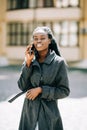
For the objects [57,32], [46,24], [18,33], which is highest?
[46,24]

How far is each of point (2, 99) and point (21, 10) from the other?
1831 cm

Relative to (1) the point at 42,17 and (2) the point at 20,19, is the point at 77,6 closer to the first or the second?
(1) the point at 42,17

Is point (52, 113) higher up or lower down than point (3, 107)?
higher up

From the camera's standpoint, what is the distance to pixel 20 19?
95.5 ft

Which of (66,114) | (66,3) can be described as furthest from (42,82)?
(66,3)

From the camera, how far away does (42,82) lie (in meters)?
3.26

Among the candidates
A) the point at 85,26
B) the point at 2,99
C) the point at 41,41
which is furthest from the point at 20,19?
the point at 41,41

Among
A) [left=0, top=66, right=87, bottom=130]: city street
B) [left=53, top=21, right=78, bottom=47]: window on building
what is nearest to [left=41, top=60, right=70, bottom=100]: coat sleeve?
[left=0, top=66, right=87, bottom=130]: city street

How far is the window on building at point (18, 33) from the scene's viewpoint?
2906 centimetres

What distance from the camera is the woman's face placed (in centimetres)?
324

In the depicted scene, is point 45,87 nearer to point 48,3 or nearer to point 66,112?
Result: point 66,112

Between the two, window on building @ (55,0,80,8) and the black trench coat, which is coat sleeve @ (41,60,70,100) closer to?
the black trench coat

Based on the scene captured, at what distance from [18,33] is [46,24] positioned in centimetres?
255

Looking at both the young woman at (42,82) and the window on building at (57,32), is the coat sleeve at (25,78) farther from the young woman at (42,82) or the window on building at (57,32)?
the window on building at (57,32)
